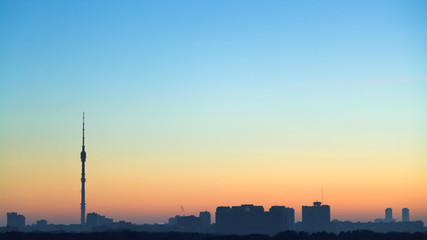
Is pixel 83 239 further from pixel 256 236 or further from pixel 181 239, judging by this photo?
pixel 256 236

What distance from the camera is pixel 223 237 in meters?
155

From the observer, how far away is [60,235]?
15662cm

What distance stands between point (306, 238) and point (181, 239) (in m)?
27.9

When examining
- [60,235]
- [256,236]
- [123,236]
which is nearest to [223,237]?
[256,236]

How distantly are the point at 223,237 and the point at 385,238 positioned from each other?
3532cm

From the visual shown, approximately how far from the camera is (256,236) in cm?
16375

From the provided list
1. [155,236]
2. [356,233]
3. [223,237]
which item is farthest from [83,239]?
[356,233]

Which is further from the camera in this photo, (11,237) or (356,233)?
Answer: (356,233)

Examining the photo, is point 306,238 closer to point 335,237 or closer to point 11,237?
point 335,237

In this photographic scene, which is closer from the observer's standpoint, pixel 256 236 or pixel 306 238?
pixel 306 238

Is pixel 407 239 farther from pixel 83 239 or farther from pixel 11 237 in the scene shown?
pixel 11 237

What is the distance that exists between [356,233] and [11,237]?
74801mm

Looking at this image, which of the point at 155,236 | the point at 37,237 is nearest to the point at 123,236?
the point at 155,236

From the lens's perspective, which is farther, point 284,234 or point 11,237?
point 284,234
